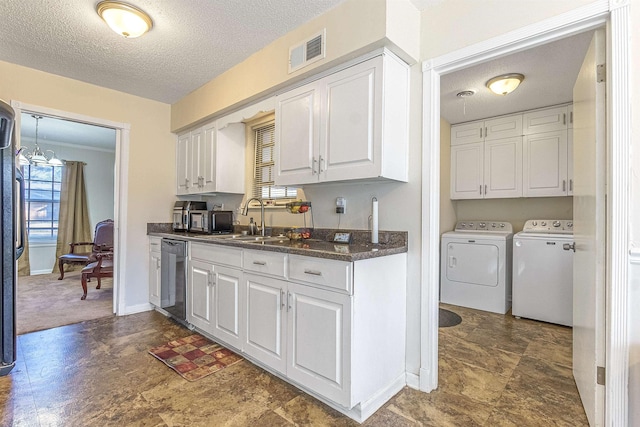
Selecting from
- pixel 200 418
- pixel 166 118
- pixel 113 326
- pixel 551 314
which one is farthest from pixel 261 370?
pixel 166 118

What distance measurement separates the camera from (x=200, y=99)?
3379 millimetres

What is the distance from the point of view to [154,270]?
3.52 meters

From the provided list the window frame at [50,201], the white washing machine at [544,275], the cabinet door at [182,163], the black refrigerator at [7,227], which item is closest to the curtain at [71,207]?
the window frame at [50,201]

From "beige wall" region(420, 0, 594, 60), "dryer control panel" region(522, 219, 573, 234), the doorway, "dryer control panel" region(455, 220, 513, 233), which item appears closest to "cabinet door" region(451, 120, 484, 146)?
"dryer control panel" region(455, 220, 513, 233)

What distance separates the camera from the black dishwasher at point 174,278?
2.94 m

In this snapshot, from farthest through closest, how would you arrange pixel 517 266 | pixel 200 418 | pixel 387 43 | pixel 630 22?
pixel 517 266 → pixel 387 43 → pixel 200 418 → pixel 630 22

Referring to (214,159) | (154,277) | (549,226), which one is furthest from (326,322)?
(549,226)

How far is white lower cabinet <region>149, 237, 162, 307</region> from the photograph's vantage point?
3.44 m

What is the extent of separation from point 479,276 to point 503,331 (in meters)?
0.75

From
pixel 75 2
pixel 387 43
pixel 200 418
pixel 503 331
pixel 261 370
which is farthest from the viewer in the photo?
pixel 503 331

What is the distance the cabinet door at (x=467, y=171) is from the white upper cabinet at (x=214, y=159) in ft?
9.00

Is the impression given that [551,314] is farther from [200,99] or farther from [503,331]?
[200,99]

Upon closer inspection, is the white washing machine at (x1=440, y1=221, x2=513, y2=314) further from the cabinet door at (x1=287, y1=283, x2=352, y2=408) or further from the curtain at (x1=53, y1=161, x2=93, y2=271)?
the curtain at (x1=53, y1=161, x2=93, y2=271)

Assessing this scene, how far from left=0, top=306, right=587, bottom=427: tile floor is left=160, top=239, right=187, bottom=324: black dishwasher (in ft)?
1.19
